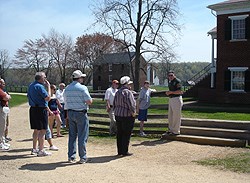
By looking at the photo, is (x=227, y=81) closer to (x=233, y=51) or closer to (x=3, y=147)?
(x=233, y=51)

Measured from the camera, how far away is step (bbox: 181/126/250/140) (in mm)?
9898

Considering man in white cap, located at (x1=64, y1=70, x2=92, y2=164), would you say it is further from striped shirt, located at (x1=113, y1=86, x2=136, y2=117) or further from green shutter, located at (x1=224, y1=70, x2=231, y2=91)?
green shutter, located at (x1=224, y1=70, x2=231, y2=91)

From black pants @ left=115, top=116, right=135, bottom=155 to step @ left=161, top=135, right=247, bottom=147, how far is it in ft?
7.49

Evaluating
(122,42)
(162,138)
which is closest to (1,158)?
(162,138)

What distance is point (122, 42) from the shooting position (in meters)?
34.7

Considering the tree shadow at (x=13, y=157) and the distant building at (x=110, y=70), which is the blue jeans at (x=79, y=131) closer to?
the tree shadow at (x=13, y=157)

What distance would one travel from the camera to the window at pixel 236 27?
2217 cm

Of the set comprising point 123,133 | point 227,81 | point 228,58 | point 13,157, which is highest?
point 228,58

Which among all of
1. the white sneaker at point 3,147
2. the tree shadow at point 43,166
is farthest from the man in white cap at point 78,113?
the white sneaker at point 3,147

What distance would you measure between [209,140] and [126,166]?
11.0 ft

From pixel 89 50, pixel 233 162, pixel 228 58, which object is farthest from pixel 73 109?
pixel 89 50

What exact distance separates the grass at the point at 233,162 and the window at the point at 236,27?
610 inches

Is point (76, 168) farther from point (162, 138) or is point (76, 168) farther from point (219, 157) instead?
point (162, 138)

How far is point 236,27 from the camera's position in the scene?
22.5 meters
